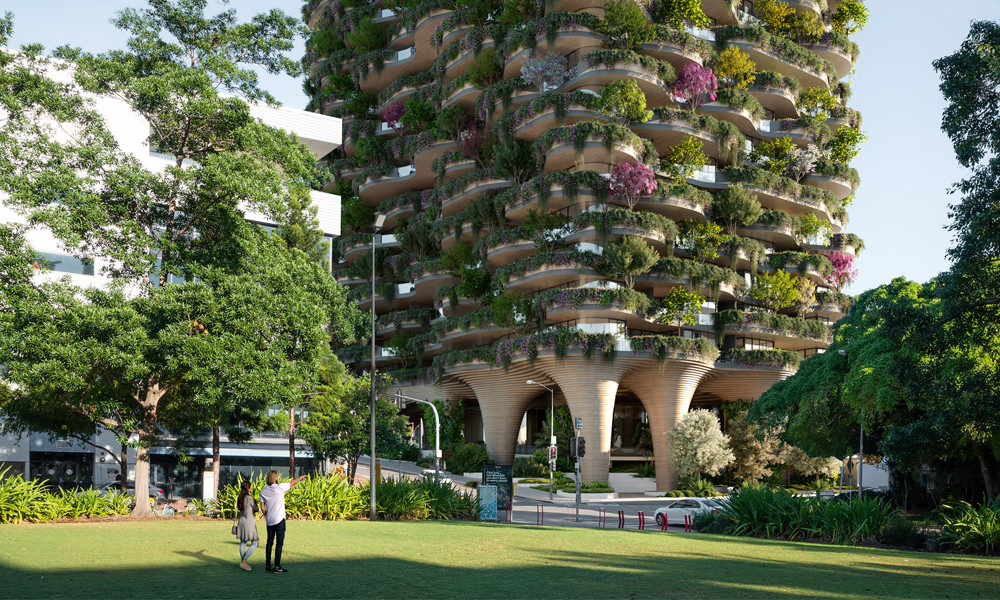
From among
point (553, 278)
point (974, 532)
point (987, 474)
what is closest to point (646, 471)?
point (553, 278)

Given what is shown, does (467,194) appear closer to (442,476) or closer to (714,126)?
(714,126)

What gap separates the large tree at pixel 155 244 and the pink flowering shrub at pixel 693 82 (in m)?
36.8

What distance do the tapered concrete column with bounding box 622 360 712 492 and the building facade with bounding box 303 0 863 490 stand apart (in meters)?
0.16

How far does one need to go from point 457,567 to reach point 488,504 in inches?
491

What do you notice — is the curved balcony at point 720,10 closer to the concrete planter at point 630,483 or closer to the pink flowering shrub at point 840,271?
the pink flowering shrub at point 840,271

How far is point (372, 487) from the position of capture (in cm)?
2516

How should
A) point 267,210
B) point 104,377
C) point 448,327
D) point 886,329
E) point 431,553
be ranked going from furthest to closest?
point 448,327, point 267,210, point 104,377, point 886,329, point 431,553

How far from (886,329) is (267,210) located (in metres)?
19.7

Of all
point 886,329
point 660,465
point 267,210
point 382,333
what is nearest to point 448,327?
point 382,333

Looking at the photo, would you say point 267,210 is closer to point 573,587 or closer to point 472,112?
point 573,587

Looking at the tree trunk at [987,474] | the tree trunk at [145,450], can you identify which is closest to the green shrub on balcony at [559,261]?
the tree trunk at [987,474]

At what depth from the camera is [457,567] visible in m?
14.3

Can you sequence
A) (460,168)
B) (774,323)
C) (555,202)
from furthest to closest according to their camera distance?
(460,168), (774,323), (555,202)

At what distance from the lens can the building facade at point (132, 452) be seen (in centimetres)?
3659
